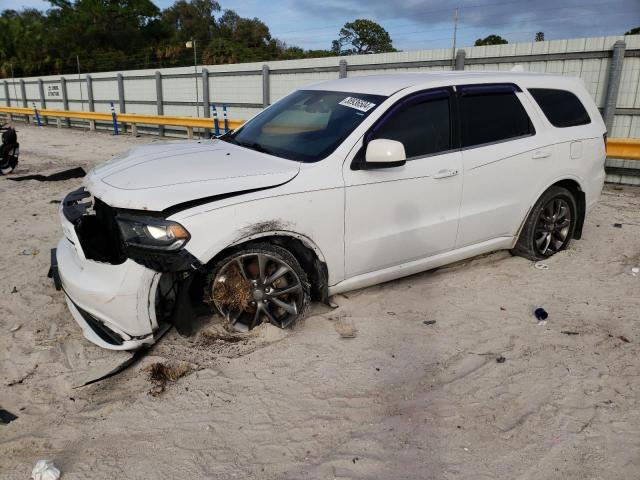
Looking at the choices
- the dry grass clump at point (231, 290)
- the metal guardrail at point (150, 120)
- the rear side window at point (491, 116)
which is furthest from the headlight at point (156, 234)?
the metal guardrail at point (150, 120)

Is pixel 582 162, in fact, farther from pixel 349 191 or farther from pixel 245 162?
pixel 245 162

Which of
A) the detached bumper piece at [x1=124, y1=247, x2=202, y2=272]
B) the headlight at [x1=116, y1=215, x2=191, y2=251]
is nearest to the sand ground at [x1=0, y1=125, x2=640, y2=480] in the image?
the detached bumper piece at [x1=124, y1=247, x2=202, y2=272]

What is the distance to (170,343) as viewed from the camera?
372cm

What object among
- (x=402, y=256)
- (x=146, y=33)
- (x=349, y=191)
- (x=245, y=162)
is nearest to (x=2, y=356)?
(x=245, y=162)

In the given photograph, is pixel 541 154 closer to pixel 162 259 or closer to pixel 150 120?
pixel 162 259

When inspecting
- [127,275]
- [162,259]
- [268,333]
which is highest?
[162,259]

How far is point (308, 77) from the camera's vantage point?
14.9 metres

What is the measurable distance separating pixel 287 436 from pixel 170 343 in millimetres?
1295

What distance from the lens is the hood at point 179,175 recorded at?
3.26 meters

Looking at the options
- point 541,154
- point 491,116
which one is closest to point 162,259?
point 491,116

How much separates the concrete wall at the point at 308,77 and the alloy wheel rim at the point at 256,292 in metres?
8.33

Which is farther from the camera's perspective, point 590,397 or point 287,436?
point 590,397

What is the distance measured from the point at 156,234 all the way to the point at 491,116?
120 inches

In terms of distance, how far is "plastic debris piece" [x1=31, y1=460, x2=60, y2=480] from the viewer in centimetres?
248
